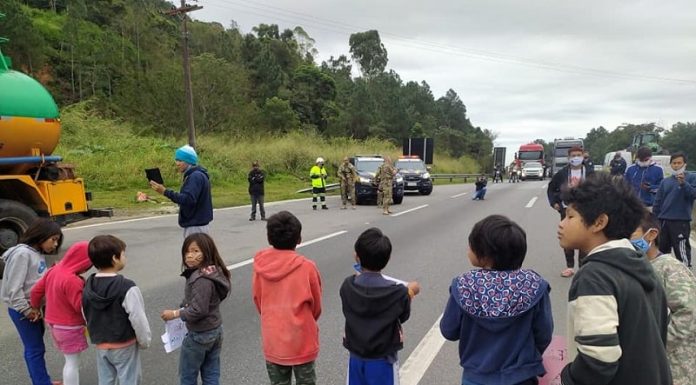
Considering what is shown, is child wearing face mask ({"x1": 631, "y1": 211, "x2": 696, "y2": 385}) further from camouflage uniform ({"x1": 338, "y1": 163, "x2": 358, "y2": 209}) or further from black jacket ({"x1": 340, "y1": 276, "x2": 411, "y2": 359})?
camouflage uniform ({"x1": 338, "y1": 163, "x2": 358, "y2": 209})

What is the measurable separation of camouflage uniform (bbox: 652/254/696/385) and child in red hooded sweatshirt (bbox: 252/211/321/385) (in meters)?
2.05

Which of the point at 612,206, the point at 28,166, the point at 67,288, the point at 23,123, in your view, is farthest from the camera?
the point at 28,166

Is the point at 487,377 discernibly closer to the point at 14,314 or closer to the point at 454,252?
the point at 14,314

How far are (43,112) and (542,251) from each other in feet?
31.3

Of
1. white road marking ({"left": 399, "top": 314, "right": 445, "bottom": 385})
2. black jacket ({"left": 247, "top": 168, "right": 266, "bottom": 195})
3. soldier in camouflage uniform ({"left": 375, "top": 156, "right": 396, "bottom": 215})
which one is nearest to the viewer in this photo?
white road marking ({"left": 399, "top": 314, "right": 445, "bottom": 385})

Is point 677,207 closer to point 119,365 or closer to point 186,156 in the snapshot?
point 186,156

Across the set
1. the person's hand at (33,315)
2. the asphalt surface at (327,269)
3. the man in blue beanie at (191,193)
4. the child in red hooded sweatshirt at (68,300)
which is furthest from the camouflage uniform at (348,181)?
the child in red hooded sweatshirt at (68,300)

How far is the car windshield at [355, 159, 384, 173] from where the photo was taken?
2098cm

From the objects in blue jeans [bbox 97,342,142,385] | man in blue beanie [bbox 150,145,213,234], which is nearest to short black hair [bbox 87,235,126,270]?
blue jeans [bbox 97,342,142,385]

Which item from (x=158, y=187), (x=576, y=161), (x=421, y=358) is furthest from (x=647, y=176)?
(x=158, y=187)

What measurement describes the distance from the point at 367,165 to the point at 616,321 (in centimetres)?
1961

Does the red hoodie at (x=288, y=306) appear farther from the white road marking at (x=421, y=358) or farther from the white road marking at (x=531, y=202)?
the white road marking at (x=531, y=202)

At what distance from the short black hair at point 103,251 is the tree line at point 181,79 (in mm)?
33767

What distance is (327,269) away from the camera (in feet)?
26.6
